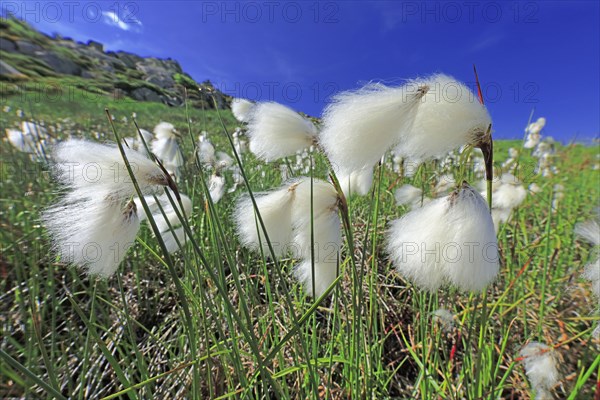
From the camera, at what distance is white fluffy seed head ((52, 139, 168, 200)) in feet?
1.75

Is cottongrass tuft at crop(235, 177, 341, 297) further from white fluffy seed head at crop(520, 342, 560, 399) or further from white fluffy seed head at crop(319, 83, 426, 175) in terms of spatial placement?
white fluffy seed head at crop(520, 342, 560, 399)

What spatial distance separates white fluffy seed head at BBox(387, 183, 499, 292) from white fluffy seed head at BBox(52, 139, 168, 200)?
0.44m

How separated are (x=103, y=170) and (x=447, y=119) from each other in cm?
57

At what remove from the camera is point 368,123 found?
1.66 feet

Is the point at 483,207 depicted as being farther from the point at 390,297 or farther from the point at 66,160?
the point at 390,297

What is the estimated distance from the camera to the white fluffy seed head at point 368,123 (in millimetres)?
492

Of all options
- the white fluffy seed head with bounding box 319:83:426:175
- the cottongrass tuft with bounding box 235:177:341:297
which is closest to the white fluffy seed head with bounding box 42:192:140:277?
the cottongrass tuft with bounding box 235:177:341:297

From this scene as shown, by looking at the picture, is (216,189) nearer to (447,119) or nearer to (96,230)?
(96,230)

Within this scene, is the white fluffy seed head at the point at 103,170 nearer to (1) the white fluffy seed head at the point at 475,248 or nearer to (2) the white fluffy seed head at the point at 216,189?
(1) the white fluffy seed head at the point at 475,248

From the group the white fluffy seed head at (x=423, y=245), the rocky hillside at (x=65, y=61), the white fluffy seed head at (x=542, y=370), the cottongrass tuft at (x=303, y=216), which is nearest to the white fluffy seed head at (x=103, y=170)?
the cottongrass tuft at (x=303, y=216)

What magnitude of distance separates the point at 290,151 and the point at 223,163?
1.10 m

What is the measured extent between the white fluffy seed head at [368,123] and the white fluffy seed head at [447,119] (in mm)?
20

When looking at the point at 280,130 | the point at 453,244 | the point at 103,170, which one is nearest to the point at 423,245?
the point at 453,244

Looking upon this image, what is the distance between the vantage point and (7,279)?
139 centimetres
